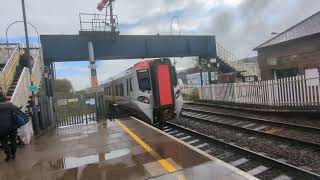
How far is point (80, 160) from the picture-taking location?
8531 mm

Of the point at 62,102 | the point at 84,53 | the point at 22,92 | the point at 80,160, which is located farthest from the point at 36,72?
the point at 80,160

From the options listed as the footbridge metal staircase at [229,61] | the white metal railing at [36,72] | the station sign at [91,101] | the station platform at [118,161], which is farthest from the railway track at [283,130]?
the footbridge metal staircase at [229,61]

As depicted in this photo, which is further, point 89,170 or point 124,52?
point 124,52

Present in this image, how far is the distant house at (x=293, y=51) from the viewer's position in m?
21.7

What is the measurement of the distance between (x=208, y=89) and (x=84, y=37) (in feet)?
37.4

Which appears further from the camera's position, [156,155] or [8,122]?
[8,122]

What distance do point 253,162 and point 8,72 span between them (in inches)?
516

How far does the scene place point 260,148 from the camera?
10.6 meters

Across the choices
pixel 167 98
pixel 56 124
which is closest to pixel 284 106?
pixel 167 98

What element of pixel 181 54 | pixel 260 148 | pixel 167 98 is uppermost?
pixel 181 54

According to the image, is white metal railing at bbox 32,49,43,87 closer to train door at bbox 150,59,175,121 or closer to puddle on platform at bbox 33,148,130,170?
train door at bbox 150,59,175,121

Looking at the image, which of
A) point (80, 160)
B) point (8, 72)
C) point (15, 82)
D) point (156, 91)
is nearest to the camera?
point (80, 160)

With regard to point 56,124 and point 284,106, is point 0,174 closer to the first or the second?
point 56,124

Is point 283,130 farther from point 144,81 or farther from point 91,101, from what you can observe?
point 91,101
